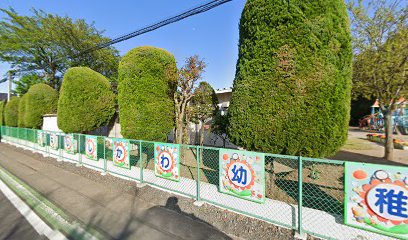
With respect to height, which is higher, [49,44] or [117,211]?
[49,44]

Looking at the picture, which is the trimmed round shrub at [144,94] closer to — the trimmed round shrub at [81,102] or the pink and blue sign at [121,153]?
the pink and blue sign at [121,153]

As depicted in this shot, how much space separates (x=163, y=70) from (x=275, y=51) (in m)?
4.21

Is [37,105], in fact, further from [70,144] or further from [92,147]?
[92,147]

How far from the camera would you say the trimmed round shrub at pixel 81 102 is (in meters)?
8.45

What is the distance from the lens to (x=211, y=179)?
5.55 meters

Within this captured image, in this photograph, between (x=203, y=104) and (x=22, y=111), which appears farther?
(x=22, y=111)

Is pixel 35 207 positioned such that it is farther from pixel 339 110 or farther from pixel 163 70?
pixel 339 110

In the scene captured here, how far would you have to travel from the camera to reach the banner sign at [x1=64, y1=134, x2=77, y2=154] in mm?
7699

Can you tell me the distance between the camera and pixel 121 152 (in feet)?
18.6

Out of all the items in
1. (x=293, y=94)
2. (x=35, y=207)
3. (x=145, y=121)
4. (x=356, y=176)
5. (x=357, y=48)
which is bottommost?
(x=35, y=207)

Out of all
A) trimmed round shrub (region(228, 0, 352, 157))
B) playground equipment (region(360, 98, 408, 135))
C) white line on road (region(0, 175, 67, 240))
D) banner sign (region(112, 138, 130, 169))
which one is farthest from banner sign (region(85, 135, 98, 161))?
playground equipment (region(360, 98, 408, 135))

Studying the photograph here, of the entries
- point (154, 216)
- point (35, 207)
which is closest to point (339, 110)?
point (154, 216)

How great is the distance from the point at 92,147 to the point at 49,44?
61.8 feet

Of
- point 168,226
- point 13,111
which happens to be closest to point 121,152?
point 168,226
